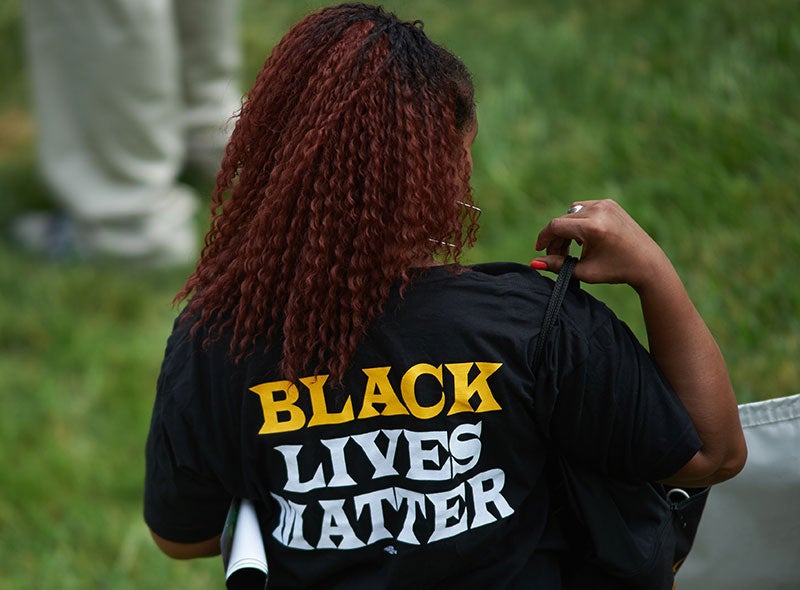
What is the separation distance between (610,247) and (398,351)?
12.6 inches

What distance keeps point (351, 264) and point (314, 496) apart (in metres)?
0.34

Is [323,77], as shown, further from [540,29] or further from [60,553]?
[540,29]

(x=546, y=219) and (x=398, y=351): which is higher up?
(x=546, y=219)

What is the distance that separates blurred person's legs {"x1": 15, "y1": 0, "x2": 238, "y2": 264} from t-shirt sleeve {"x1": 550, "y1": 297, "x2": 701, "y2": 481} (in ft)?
10.2

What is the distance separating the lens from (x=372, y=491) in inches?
57.9

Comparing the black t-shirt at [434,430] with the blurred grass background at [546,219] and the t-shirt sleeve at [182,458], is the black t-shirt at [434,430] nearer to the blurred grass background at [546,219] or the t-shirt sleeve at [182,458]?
the t-shirt sleeve at [182,458]

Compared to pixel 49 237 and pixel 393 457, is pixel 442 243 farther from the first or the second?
pixel 49 237

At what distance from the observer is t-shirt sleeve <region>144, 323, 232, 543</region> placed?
1.50 m

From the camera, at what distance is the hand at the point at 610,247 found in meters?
1.43

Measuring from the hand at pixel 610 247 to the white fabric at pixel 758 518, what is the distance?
1.85 ft

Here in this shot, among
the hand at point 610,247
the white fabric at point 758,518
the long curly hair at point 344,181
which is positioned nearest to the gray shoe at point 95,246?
the white fabric at point 758,518

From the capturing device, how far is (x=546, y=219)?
3982mm

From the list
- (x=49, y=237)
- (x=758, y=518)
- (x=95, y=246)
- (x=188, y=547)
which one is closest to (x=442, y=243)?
(x=188, y=547)

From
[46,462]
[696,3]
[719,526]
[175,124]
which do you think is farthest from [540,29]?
[719,526]
